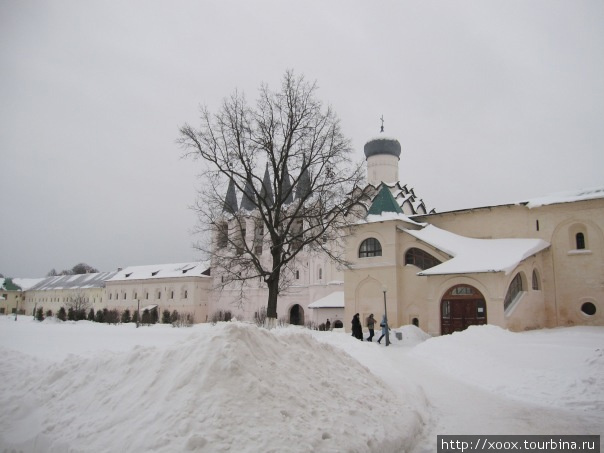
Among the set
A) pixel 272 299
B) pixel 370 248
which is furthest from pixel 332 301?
pixel 272 299

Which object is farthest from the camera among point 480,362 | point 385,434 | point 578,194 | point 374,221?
point 374,221

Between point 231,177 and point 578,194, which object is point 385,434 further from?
point 578,194

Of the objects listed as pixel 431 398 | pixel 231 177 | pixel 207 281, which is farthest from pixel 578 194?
pixel 207 281

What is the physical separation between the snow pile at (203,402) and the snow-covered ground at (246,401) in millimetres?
19

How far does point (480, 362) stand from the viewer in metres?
Result: 13.9

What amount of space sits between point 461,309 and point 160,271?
5082 cm

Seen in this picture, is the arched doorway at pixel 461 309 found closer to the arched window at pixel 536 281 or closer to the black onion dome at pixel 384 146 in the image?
the arched window at pixel 536 281

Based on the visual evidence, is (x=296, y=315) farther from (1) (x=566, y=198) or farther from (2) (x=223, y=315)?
(1) (x=566, y=198)

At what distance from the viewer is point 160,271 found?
65250mm

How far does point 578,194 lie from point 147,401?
89.9 ft

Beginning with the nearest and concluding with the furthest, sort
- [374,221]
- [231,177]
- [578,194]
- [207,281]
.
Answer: [231,177] → [578,194] → [374,221] → [207,281]

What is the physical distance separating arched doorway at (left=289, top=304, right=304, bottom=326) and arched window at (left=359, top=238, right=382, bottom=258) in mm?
22806

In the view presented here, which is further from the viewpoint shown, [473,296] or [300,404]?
[473,296]

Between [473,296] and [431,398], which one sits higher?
[473,296]
